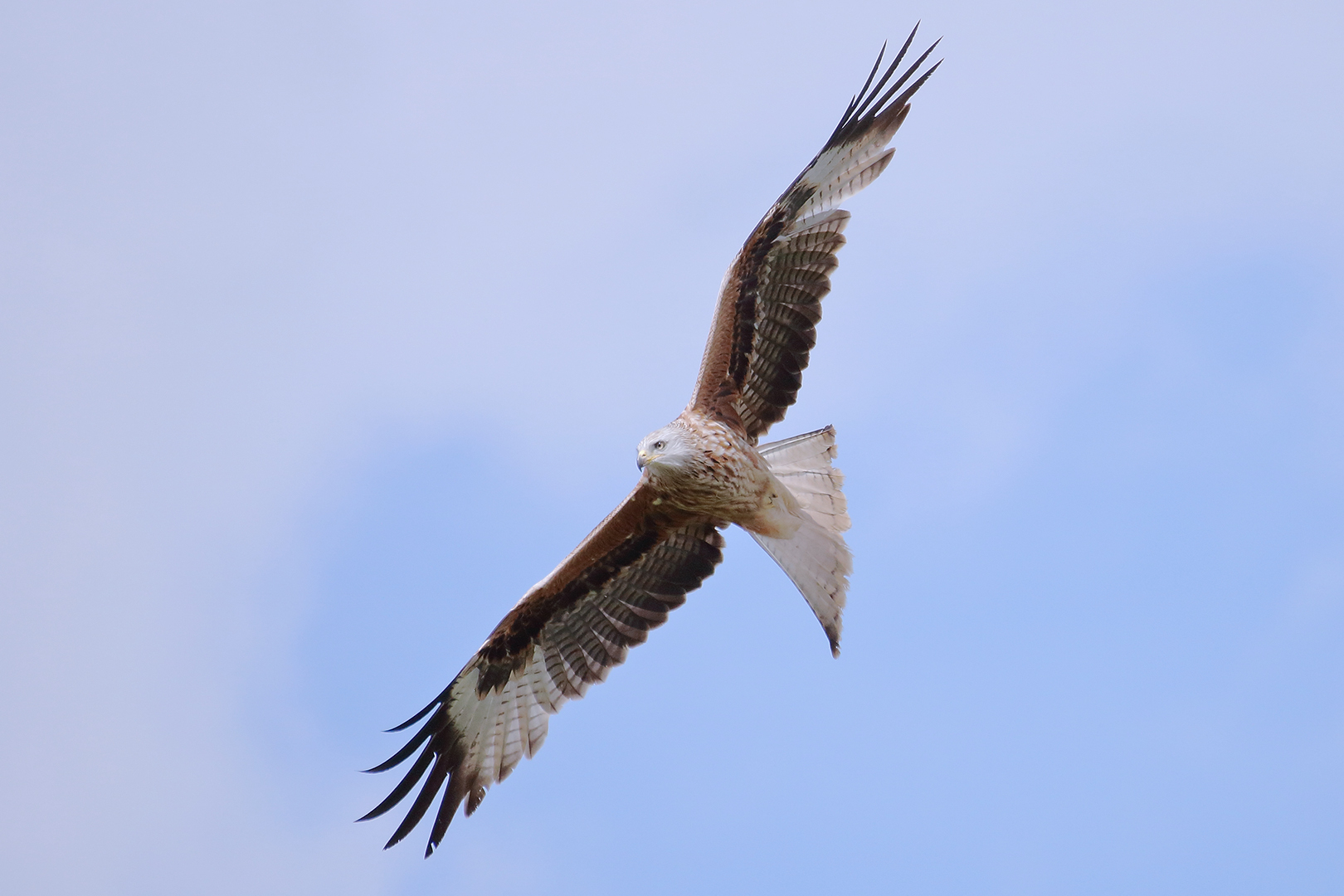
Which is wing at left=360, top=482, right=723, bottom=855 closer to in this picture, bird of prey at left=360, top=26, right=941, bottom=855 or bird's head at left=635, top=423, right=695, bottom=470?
bird of prey at left=360, top=26, right=941, bottom=855

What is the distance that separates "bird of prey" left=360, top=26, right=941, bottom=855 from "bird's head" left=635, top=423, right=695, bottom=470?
8cm

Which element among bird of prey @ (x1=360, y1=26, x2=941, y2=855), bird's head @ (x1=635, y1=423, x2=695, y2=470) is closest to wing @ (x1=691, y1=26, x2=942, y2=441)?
bird of prey @ (x1=360, y1=26, x2=941, y2=855)

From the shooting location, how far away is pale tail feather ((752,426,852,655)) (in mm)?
7500

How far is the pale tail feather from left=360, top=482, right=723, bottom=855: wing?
48 cm

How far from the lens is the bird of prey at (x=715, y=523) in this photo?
7.36m

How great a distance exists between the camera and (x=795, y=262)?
7402mm

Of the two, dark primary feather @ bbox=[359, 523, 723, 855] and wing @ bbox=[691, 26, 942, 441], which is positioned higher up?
wing @ bbox=[691, 26, 942, 441]

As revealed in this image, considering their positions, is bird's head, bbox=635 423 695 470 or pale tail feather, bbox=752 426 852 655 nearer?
bird's head, bbox=635 423 695 470

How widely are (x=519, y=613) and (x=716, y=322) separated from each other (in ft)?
6.74

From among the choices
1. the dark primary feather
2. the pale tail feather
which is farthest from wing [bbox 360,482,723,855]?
the pale tail feather

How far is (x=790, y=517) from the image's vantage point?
7.45 m

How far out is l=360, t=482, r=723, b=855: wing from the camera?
7664 mm

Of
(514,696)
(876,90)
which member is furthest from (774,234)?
(514,696)

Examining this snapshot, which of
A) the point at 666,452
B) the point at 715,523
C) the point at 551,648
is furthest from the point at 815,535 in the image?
the point at 551,648
